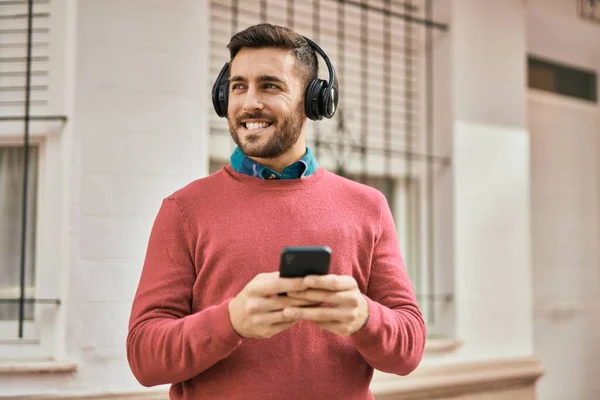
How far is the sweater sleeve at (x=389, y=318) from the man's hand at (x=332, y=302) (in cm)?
6

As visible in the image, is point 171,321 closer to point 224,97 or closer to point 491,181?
point 224,97

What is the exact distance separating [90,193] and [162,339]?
1.14 meters

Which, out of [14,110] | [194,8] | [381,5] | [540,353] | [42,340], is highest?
[381,5]

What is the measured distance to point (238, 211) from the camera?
1345mm

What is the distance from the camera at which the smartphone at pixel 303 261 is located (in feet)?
3.42

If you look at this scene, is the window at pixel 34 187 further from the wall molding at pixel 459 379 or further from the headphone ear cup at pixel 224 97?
the wall molding at pixel 459 379

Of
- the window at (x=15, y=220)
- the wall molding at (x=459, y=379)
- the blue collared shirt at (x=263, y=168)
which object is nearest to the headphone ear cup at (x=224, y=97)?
the blue collared shirt at (x=263, y=168)

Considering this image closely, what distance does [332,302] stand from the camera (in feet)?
3.65

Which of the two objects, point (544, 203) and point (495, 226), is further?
point (544, 203)

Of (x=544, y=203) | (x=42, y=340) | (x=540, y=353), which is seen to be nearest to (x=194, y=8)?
(x=42, y=340)

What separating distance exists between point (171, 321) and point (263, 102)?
1.52 feet

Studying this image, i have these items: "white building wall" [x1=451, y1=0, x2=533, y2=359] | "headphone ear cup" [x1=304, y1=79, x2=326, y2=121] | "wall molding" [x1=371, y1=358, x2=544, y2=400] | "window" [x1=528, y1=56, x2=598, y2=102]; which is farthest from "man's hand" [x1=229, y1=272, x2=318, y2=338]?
"window" [x1=528, y1=56, x2=598, y2=102]

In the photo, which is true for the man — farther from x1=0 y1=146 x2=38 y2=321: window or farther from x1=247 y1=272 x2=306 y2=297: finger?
x1=0 y1=146 x2=38 y2=321: window

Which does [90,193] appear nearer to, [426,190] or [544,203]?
[426,190]
